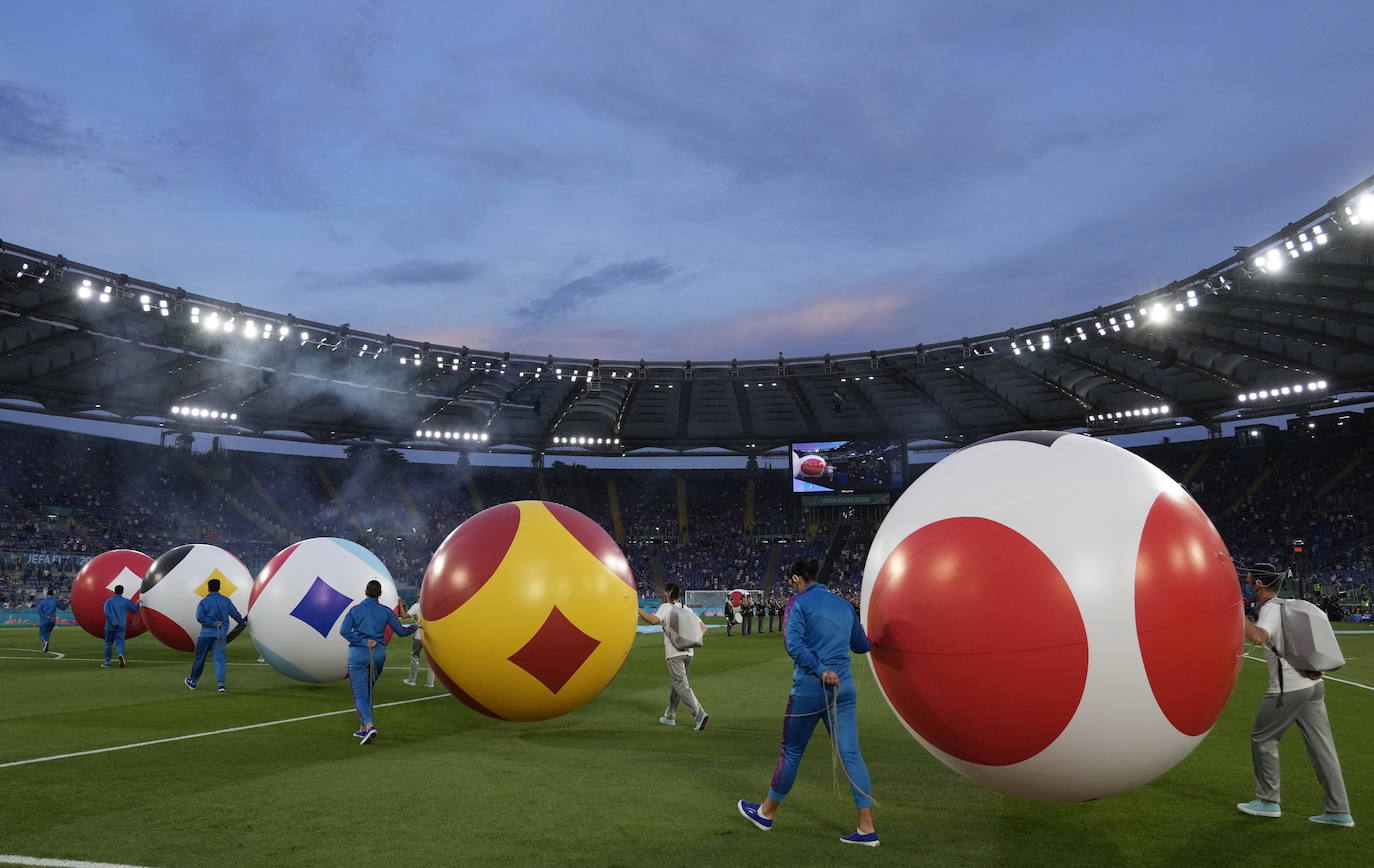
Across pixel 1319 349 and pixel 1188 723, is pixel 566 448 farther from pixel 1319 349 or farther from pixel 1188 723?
pixel 1188 723

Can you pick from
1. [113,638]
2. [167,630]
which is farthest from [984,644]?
[113,638]

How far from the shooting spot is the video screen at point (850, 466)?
4216 cm

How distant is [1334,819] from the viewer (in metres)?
6.14

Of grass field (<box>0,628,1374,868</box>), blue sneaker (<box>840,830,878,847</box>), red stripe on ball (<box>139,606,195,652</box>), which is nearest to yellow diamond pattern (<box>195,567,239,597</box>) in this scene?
red stripe on ball (<box>139,606,195,652</box>)

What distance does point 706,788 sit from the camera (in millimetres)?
7184

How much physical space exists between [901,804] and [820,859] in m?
1.63

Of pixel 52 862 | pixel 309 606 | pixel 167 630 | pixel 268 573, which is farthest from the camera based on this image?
pixel 167 630

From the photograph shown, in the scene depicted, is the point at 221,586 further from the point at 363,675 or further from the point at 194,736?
the point at 363,675

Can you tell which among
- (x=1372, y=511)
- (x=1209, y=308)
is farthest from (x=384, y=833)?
(x=1372, y=511)

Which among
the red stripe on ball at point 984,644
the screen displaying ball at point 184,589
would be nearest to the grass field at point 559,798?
the red stripe on ball at point 984,644

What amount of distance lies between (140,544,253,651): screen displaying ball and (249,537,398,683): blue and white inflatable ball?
466 cm

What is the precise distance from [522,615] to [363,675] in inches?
84.4

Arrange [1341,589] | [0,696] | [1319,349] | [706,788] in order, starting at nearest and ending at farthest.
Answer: [706,788] → [0,696] → [1319,349] → [1341,589]

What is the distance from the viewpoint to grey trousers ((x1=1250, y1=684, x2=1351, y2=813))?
6.19 m
